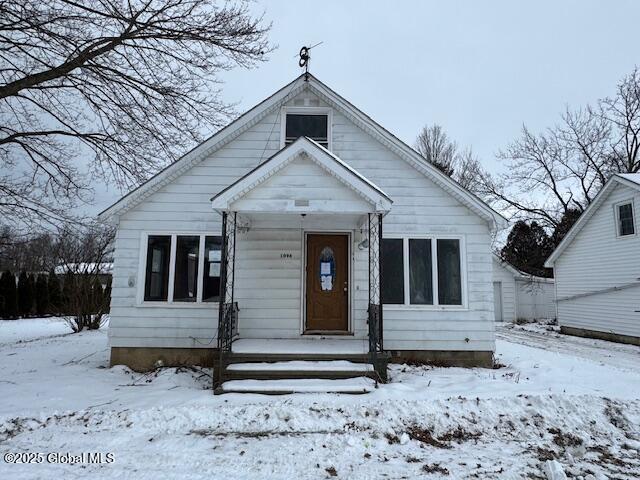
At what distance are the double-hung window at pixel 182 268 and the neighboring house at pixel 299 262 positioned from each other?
22mm

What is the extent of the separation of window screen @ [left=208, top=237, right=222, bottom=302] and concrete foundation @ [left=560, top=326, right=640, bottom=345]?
47.6 feet

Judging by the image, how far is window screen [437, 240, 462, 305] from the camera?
27.1 ft

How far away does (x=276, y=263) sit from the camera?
27.3 ft

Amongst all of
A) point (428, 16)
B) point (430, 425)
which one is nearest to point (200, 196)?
point (430, 425)

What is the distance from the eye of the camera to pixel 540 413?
535 centimetres

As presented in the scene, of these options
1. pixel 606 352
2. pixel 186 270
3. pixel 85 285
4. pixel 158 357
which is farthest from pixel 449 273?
pixel 85 285

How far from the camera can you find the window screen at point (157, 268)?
8125mm

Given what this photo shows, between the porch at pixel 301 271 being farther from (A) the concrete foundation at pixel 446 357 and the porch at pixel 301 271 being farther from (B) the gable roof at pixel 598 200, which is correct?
(B) the gable roof at pixel 598 200

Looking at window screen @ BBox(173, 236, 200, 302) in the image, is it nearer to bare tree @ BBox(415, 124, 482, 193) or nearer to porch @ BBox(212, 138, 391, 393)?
porch @ BBox(212, 138, 391, 393)

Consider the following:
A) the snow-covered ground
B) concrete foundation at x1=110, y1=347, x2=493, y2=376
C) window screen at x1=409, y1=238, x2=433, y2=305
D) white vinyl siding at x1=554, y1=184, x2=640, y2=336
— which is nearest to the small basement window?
white vinyl siding at x1=554, y1=184, x2=640, y2=336

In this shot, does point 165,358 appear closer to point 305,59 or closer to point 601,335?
point 305,59

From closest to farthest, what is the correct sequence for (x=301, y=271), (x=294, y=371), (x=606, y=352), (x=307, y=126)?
(x=294, y=371) < (x=301, y=271) < (x=307, y=126) < (x=606, y=352)

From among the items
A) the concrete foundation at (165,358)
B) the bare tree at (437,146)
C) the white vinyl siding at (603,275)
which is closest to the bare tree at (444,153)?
the bare tree at (437,146)

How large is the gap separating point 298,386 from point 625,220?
14709 millimetres
